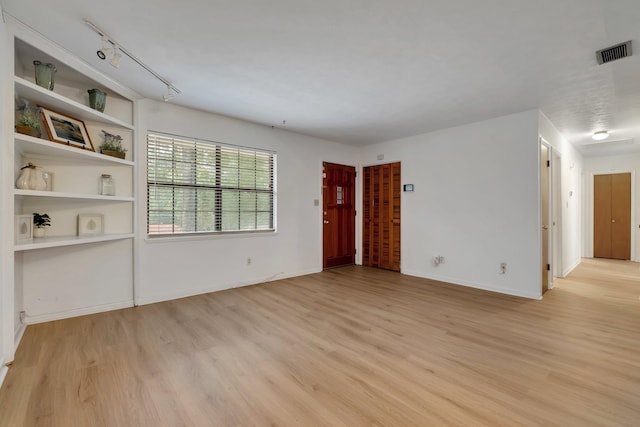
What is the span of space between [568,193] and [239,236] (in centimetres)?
614

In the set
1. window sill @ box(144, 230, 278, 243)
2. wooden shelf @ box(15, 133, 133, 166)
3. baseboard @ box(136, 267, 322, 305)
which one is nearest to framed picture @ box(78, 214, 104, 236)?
window sill @ box(144, 230, 278, 243)

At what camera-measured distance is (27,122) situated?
242 centimetres

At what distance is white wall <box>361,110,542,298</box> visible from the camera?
377cm

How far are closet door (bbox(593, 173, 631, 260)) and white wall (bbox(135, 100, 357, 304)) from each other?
20.4ft

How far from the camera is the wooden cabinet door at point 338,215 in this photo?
5.48 metres

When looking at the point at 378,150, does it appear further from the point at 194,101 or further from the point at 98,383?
the point at 98,383

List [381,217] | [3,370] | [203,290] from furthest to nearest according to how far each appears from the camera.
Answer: [381,217]
[203,290]
[3,370]

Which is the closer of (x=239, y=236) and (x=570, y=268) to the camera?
(x=239, y=236)

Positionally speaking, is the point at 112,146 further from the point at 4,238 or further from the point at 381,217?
the point at 381,217

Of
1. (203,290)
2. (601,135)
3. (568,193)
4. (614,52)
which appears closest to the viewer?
(614,52)

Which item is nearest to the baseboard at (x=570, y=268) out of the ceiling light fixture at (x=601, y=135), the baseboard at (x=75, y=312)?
the ceiling light fixture at (x=601, y=135)

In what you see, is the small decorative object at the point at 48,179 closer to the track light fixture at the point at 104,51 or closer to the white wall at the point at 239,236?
the white wall at the point at 239,236

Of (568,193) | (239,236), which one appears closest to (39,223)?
(239,236)

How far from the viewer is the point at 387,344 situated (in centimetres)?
246
